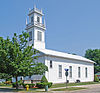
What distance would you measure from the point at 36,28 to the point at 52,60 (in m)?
8.74

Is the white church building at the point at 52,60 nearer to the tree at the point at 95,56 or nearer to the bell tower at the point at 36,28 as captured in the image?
the bell tower at the point at 36,28

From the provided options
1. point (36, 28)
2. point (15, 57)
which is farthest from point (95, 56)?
point (15, 57)

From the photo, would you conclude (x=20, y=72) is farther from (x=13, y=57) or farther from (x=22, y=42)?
(x=22, y=42)

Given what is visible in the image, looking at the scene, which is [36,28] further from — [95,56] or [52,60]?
[95,56]

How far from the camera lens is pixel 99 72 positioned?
231 ft

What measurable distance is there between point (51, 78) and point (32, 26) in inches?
499

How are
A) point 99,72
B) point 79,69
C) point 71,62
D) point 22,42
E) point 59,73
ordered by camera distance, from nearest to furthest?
1. point 22,42
2. point 59,73
3. point 71,62
4. point 79,69
5. point 99,72

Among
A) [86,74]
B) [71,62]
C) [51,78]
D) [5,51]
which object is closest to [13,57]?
[5,51]

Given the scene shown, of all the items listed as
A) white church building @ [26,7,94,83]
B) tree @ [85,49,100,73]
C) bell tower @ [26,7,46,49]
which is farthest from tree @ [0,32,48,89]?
tree @ [85,49,100,73]

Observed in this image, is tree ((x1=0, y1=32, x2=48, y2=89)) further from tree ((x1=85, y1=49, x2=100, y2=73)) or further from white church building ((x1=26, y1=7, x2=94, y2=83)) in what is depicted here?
tree ((x1=85, y1=49, x2=100, y2=73))

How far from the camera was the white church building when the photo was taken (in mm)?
31812

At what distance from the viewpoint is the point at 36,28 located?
3597 centimetres

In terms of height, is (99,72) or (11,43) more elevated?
(11,43)

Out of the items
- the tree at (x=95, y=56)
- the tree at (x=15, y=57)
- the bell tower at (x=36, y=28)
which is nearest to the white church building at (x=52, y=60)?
the bell tower at (x=36, y=28)
